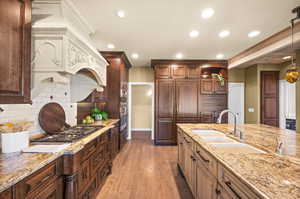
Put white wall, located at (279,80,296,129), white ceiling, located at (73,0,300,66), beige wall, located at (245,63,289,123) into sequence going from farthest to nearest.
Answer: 1. beige wall, located at (245,63,289,123)
2. white wall, located at (279,80,296,129)
3. white ceiling, located at (73,0,300,66)

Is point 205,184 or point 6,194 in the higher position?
point 6,194

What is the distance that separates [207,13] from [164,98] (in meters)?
3.01

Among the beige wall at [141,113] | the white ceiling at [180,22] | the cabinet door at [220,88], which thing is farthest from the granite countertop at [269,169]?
the beige wall at [141,113]

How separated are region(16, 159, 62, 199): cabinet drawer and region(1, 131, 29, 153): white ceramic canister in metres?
0.35

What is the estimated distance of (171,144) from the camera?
201 inches

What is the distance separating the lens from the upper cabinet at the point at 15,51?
1.10 meters

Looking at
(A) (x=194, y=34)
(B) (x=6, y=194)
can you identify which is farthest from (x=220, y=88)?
(B) (x=6, y=194)

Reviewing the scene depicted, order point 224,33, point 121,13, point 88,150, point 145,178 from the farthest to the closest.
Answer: point 224,33
point 145,178
point 121,13
point 88,150

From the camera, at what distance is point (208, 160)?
152 cm

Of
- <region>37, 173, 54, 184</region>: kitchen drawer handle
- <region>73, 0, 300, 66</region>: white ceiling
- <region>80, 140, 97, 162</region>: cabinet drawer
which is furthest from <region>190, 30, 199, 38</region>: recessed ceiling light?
<region>37, 173, 54, 184</region>: kitchen drawer handle

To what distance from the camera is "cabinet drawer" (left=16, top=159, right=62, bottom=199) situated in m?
0.98

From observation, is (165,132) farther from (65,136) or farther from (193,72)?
(65,136)

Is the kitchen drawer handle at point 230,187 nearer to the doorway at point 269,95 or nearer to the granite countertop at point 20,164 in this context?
the granite countertop at point 20,164

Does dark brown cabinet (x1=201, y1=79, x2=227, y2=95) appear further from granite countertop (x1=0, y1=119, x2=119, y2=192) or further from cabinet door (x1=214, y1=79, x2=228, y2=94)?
granite countertop (x1=0, y1=119, x2=119, y2=192)
